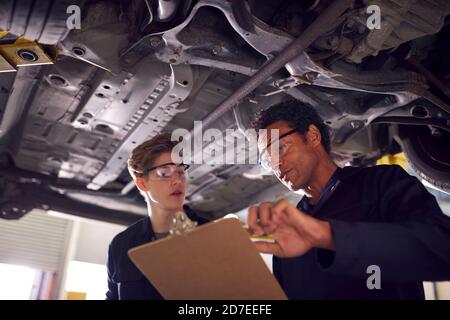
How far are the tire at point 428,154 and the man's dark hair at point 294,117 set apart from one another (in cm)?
99

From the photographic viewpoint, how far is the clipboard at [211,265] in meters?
0.99

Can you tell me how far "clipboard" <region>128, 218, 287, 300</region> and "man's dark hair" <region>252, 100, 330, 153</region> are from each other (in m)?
0.89

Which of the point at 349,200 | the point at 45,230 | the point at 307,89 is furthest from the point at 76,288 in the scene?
the point at 349,200

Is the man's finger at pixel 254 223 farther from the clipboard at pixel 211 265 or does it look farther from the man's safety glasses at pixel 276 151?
the man's safety glasses at pixel 276 151

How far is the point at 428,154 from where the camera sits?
2.57 meters

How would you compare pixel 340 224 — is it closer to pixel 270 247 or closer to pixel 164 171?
pixel 270 247

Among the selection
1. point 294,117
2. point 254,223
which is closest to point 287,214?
point 254,223

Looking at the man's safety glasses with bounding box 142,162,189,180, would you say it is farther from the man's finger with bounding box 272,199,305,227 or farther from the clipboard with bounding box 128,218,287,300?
the man's finger with bounding box 272,199,305,227

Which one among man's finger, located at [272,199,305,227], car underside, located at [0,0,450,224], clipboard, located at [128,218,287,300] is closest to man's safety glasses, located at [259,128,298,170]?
car underside, located at [0,0,450,224]

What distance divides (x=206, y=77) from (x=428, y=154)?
1.47 meters

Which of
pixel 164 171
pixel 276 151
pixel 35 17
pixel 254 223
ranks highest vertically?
pixel 35 17

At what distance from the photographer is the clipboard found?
99 cm

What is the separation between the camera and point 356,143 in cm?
288
